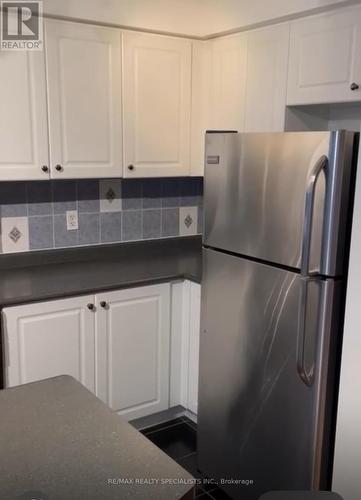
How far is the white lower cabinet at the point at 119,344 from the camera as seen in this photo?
2.21m

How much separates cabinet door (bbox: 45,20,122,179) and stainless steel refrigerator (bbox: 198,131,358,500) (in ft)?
2.26

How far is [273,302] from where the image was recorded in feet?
6.15

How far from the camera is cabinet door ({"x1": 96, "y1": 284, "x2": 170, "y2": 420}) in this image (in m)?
2.42

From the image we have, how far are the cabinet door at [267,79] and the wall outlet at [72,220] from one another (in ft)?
3.34

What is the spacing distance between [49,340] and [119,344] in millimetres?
350

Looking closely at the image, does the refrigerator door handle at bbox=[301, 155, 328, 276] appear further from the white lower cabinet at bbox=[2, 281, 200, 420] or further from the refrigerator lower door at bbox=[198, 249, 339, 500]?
the white lower cabinet at bbox=[2, 281, 200, 420]

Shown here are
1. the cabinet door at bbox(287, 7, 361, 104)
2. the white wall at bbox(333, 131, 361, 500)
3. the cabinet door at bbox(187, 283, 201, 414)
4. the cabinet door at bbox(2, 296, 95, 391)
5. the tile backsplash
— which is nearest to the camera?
the white wall at bbox(333, 131, 361, 500)

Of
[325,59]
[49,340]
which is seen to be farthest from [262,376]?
[325,59]

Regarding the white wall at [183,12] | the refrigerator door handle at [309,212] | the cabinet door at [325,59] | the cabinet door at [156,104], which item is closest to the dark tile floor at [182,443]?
the refrigerator door handle at [309,212]

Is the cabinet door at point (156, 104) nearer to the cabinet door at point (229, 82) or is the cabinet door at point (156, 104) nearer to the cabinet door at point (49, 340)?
the cabinet door at point (229, 82)

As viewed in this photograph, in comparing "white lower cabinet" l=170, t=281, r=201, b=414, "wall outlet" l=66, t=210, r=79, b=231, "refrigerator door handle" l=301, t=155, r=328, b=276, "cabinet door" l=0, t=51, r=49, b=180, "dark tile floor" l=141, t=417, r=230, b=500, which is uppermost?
"cabinet door" l=0, t=51, r=49, b=180

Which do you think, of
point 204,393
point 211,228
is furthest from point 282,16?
point 204,393

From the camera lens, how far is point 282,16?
2.27 metres

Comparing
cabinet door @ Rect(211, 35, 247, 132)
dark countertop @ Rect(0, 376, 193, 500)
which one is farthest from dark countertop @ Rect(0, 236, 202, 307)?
dark countertop @ Rect(0, 376, 193, 500)
